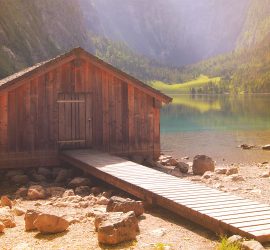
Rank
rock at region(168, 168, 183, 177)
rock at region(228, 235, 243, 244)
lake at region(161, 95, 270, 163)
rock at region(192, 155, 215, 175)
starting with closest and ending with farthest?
rock at region(228, 235, 243, 244) → rock at region(168, 168, 183, 177) → rock at region(192, 155, 215, 175) → lake at region(161, 95, 270, 163)

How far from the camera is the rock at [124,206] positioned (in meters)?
10.2

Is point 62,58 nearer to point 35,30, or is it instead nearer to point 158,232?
point 158,232

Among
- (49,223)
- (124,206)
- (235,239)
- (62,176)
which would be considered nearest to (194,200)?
(124,206)

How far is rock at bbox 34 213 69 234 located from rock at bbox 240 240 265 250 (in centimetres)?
353

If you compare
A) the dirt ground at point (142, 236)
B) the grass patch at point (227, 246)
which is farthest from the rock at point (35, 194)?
the grass patch at point (227, 246)

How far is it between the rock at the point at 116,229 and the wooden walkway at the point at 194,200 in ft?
4.96

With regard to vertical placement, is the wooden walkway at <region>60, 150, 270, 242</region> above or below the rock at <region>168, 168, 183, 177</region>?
above

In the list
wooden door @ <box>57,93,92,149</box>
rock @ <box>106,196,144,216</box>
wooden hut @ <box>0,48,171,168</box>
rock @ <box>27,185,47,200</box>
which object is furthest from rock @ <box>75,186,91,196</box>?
rock @ <box>106,196,144,216</box>

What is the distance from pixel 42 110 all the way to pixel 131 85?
12.3 feet

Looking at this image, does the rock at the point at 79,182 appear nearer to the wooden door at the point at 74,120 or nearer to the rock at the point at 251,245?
the wooden door at the point at 74,120

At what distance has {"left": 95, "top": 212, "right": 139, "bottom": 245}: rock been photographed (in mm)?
8609

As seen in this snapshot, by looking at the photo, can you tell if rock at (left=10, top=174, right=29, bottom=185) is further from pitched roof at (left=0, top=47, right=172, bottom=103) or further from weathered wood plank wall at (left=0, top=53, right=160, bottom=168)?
pitched roof at (left=0, top=47, right=172, bottom=103)

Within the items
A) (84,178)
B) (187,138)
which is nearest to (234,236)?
(84,178)

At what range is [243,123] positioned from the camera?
55.4 metres
